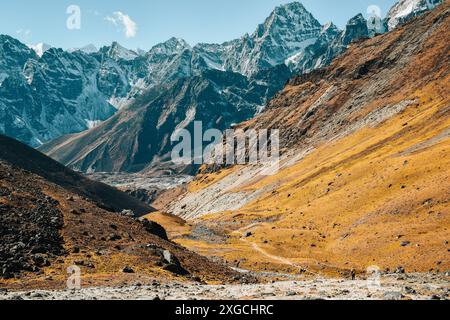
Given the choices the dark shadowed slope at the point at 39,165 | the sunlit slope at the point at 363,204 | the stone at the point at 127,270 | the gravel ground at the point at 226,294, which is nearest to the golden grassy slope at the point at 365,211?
the sunlit slope at the point at 363,204

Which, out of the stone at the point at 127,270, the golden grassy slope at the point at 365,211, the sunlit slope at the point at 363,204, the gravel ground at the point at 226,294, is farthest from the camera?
the sunlit slope at the point at 363,204

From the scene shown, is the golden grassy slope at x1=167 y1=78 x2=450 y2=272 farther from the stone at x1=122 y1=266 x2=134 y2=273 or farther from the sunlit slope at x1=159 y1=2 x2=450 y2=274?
the stone at x1=122 y1=266 x2=134 y2=273

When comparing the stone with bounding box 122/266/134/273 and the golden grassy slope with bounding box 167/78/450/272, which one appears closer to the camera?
the stone with bounding box 122/266/134/273

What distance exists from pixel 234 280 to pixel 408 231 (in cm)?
3316

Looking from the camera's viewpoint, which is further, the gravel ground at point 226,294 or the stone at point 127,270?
the stone at point 127,270

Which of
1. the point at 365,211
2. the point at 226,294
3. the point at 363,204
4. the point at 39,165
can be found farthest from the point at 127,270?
the point at 39,165

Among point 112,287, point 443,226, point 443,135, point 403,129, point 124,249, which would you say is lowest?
point 112,287

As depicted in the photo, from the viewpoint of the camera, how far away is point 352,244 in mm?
79438

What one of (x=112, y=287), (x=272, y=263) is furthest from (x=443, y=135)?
(x=112, y=287)

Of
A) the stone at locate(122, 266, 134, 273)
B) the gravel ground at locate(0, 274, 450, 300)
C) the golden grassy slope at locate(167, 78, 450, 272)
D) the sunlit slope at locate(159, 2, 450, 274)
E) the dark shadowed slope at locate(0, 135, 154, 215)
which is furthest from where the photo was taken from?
the dark shadowed slope at locate(0, 135, 154, 215)

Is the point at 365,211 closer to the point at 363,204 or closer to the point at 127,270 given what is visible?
the point at 363,204

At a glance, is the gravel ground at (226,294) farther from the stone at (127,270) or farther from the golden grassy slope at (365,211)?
the golden grassy slope at (365,211)

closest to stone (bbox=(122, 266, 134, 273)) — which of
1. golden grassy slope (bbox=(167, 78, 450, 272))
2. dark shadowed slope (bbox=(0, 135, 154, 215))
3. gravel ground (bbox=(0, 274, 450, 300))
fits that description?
gravel ground (bbox=(0, 274, 450, 300))

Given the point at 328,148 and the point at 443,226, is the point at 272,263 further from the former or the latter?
the point at 328,148
